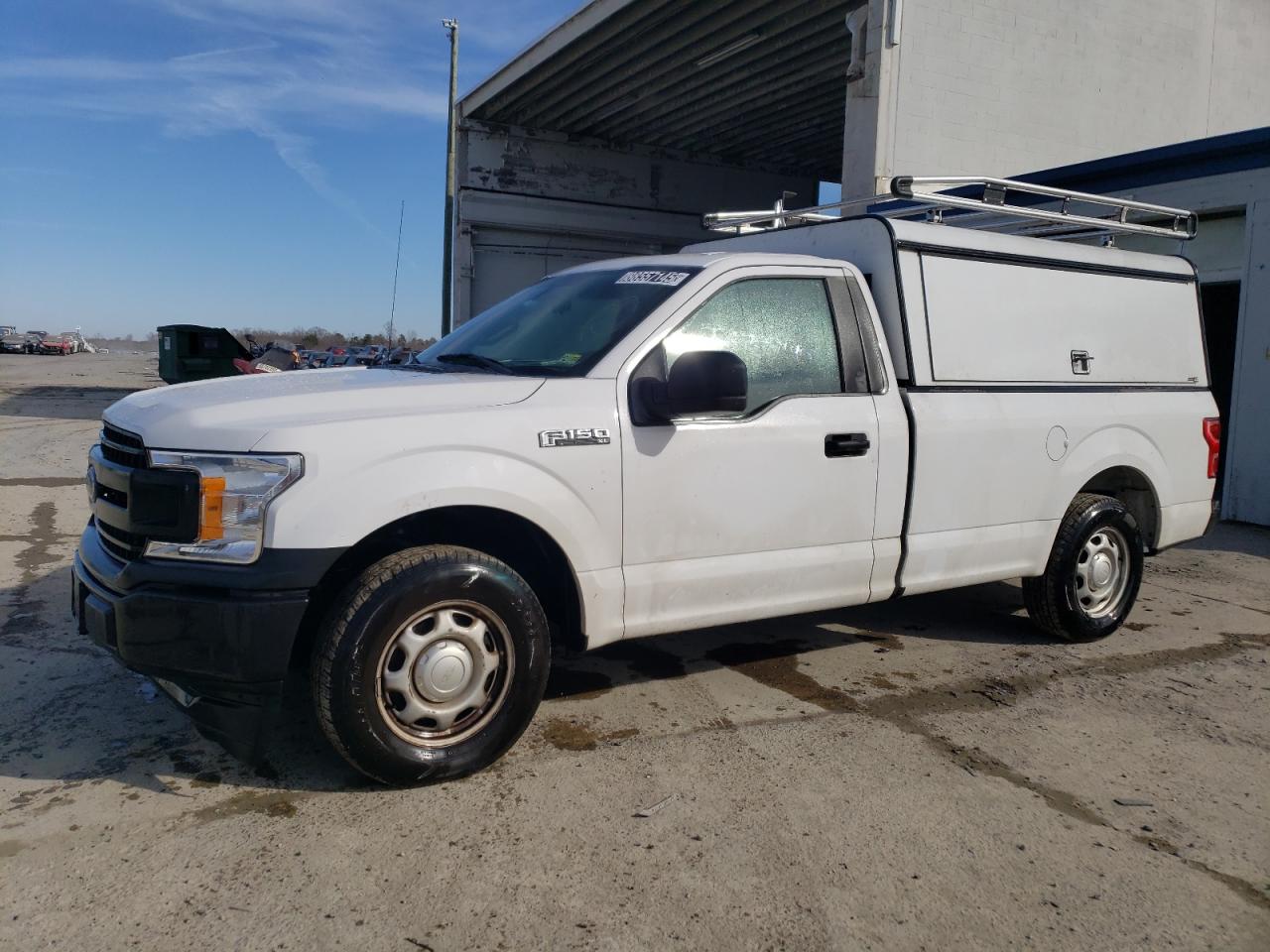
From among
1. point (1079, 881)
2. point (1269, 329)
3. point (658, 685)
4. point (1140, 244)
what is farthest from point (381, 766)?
point (1140, 244)

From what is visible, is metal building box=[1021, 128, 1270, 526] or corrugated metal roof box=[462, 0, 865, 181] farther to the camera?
corrugated metal roof box=[462, 0, 865, 181]

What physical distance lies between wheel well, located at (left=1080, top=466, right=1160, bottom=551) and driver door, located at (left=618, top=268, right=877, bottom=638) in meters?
1.95

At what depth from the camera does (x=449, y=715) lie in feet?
11.3

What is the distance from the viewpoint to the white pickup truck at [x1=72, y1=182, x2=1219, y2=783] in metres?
3.17

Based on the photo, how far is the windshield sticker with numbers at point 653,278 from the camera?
13.5 ft

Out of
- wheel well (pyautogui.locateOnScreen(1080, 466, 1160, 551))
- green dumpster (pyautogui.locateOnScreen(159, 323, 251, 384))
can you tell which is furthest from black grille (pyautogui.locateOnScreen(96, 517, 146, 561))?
green dumpster (pyautogui.locateOnScreen(159, 323, 251, 384))

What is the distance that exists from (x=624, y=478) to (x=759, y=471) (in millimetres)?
630

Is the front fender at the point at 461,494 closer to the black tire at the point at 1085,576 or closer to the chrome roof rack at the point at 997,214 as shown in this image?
the chrome roof rack at the point at 997,214

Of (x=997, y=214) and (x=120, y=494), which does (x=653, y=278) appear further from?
(x=997, y=214)

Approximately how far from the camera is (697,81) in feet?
58.5

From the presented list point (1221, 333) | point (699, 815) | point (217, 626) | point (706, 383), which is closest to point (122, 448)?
point (217, 626)

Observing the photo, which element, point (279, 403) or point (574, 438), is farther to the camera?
point (574, 438)

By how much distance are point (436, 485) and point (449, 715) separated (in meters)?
0.81

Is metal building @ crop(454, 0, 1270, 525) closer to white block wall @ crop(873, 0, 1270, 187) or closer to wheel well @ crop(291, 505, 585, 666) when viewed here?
white block wall @ crop(873, 0, 1270, 187)
